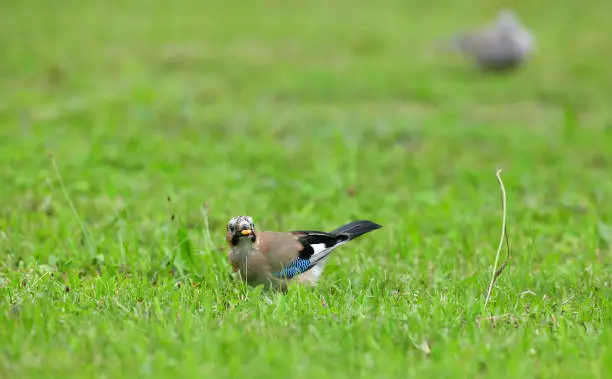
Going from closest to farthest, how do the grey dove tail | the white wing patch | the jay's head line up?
the jay's head, the white wing patch, the grey dove tail

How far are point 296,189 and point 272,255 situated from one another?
3019 mm

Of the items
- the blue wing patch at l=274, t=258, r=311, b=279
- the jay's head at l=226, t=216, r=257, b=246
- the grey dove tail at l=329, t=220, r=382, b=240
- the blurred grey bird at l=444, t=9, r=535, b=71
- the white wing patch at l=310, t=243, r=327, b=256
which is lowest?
the blue wing patch at l=274, t=258, r=311, b=279

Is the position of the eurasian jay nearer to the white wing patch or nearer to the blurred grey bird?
the white wing patch

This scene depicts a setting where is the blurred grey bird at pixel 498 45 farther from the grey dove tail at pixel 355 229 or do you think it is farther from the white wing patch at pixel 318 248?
the white wing patch at pixel 318 248

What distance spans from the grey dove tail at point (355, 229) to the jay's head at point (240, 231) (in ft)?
2.11

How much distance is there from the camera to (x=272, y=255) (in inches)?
212

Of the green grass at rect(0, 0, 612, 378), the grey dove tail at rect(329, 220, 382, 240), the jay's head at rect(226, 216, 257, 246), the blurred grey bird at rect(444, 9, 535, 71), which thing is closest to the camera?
the green grass at rect(0, 0, 612, 378)

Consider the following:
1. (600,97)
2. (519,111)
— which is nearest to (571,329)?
(519,111)

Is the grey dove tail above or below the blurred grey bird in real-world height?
below

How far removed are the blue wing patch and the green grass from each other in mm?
178

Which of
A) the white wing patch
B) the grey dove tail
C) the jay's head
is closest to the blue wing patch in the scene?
the white wing patch

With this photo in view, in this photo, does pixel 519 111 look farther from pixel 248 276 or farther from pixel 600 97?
pixel 248 276

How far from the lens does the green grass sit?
13.8 feet

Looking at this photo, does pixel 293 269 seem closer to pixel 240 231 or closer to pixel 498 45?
pixel 240 231
